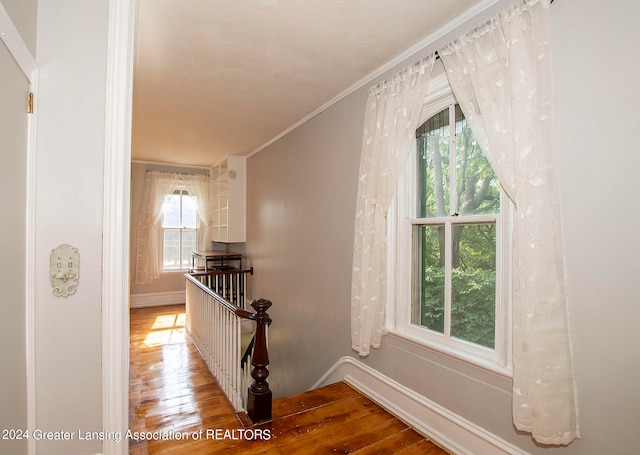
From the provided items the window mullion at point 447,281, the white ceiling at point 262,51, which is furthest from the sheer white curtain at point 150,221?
the window mullion at point 447,281

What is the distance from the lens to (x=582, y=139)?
4.46ft

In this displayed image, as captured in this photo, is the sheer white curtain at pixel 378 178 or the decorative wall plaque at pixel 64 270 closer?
the decorative wall plaque at pixel 64 270

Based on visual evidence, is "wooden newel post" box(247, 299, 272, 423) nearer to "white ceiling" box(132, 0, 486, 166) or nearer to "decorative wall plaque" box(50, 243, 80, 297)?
"decorative wall plaque" box(50, 243, 80, 297)

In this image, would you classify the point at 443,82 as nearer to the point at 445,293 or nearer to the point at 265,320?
the point at 445,293

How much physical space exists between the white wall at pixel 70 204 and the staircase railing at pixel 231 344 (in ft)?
3.15

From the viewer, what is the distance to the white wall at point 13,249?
1.04m

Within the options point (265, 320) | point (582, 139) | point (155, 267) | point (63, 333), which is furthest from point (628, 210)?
Result: point (155, 267)

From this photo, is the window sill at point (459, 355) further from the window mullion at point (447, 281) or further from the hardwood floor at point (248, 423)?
the hardwood floor at point (248, 423)

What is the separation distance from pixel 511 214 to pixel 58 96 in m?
2.18

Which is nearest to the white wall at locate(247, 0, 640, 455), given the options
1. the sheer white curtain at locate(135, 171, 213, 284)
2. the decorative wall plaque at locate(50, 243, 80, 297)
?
the decorative wall plaque at locate(50, 243, 80, 297)

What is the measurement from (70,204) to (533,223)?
6.72 ft

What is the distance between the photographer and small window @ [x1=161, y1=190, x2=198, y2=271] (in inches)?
244

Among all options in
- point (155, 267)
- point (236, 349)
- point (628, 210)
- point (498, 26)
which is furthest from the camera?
point (155, 267)

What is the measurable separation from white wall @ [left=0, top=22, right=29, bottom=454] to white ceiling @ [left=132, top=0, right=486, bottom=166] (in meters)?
1.00
